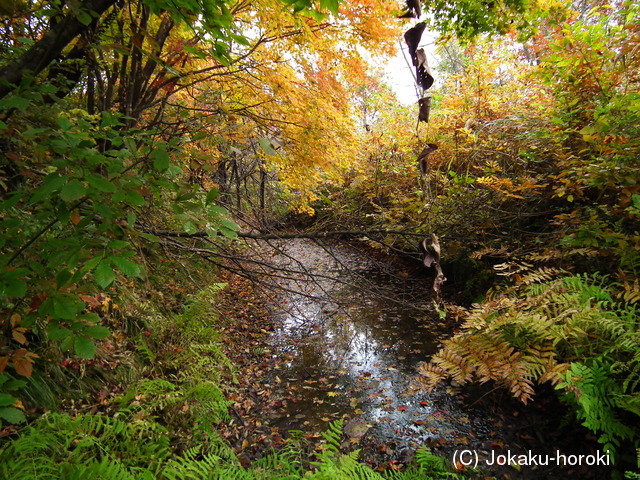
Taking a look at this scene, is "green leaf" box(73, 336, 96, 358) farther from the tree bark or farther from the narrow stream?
the narrow stream

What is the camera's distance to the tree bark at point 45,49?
1.53 metres

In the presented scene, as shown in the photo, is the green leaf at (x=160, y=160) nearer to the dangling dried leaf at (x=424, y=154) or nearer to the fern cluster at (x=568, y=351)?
the dangling dried leaf at (x=424, y=154)

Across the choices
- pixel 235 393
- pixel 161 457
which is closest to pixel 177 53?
pixel 161 457

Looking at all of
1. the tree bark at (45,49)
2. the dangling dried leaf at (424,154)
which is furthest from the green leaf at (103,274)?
the dangling dried leaf at (424,154)

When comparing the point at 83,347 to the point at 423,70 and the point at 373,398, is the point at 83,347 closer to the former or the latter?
the point at 423,70

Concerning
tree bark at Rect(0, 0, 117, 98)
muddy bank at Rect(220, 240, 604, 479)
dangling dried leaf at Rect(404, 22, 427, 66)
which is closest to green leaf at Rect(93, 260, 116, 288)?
tree bark at Rect(0, 0, 117, 98)

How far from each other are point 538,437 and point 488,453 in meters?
0.60

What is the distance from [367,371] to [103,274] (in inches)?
178

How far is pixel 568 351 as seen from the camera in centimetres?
329

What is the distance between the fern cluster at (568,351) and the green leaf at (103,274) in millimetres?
3189

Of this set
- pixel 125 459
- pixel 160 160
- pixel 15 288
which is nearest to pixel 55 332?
pixel 15 288

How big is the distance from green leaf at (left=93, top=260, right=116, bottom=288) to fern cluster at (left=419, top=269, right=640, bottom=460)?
10.5ft

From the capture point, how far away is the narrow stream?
3510mm

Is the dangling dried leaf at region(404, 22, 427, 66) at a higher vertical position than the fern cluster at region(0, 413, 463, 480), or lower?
higher
